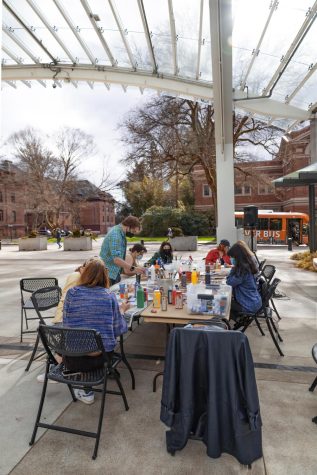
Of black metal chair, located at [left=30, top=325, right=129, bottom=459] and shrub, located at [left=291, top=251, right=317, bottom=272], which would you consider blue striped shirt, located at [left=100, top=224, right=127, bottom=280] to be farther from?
shrub, located at [left=291, top=251, right=317, bottom=272]

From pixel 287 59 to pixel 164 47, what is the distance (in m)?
3.66

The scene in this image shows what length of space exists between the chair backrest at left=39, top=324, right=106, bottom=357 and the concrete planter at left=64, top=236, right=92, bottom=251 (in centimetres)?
1861

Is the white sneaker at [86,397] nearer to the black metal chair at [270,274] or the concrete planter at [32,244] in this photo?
the black metal chair at [270,274]

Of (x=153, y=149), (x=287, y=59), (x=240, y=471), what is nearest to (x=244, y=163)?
(x=153, y=149)

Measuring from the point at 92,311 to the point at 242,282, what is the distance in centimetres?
223

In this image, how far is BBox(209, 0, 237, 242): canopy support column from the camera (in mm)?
6984

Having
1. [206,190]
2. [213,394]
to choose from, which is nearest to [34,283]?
[213,394]

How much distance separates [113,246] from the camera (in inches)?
185

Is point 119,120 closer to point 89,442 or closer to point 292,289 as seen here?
point 292,289

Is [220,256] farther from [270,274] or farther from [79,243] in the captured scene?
[79,243]

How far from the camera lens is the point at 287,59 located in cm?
927

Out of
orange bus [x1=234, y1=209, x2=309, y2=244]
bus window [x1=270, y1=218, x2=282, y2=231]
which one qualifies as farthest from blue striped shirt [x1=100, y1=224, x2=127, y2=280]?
bus window [x1=270, y1=218, x2=282, y2=231]

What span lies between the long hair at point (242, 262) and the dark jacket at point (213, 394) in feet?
6.80

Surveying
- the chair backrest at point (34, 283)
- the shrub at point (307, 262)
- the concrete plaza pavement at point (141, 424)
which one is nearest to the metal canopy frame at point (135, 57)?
the shrub at point (307, 262)
